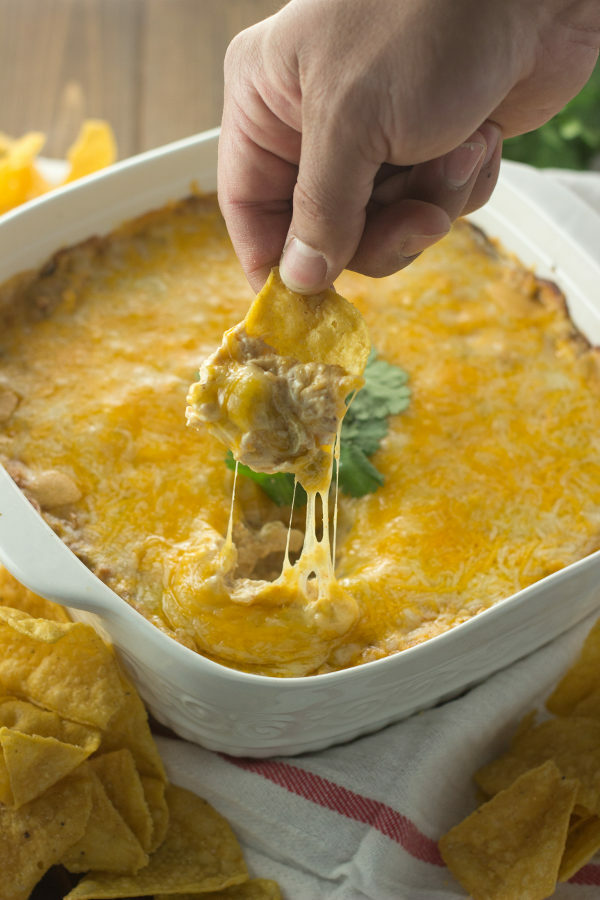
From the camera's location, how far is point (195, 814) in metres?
2.23

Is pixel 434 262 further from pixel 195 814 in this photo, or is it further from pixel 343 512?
pixel 195 814

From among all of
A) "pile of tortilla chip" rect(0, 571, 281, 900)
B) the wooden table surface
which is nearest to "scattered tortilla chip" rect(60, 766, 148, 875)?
"pile of tortilla chip" rect(0, 571, 281, 900)

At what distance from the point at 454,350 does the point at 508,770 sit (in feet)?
3.42

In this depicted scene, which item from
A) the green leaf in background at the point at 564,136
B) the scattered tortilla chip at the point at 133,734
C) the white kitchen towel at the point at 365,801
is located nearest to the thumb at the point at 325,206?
the scattered tortilla chip at the point at 133,734

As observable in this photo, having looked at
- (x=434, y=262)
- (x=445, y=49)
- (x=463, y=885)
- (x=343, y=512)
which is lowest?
(x=463, y=885)

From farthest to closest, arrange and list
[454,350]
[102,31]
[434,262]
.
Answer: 1. [102,31]
2. [434,262]
3. [454,350]

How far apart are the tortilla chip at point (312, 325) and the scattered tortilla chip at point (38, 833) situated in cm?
101

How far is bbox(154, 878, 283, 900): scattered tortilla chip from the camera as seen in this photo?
2.14 meters

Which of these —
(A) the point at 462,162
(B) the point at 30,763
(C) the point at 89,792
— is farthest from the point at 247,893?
(A) the point at 462,162

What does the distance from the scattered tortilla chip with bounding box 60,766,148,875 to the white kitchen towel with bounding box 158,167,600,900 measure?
21 centimetres

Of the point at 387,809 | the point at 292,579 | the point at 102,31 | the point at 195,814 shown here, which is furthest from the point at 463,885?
the point at 102,31

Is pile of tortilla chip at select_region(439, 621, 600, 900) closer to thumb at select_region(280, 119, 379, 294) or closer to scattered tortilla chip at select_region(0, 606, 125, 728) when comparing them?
scattered tortilla chip at select_region(0, 606, 125, 728)

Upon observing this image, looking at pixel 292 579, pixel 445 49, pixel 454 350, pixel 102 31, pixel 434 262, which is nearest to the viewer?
pixel 445 49

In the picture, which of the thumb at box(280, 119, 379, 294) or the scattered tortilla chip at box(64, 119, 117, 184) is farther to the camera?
the scattered tortilla chip at box(64, 119, 117, 184)
